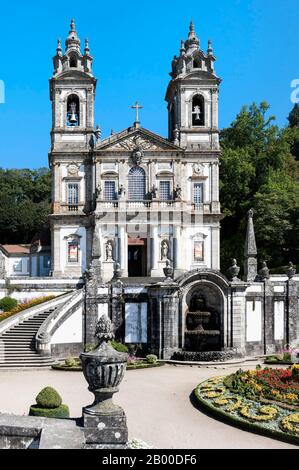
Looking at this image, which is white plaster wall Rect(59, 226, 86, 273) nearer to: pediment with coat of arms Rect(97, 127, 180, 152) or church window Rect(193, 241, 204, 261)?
pediment with coat of arms Rect(97, 127, 180, 152)

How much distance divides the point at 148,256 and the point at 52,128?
1254cm

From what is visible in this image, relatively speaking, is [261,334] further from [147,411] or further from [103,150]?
[103,150]

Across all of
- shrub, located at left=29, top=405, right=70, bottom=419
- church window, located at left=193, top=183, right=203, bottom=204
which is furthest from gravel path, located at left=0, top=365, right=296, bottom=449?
church window, located at left=193, top=183, right=203, bottom=204

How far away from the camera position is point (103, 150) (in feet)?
149

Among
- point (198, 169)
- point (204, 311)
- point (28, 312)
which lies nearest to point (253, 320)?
point (204, 311)

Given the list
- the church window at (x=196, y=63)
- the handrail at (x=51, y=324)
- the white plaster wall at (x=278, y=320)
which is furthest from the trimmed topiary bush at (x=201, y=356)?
the church window at (x=196, y=63)

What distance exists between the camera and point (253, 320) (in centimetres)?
3039

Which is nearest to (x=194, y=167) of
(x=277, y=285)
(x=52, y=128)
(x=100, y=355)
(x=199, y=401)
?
(x=52, y=128)

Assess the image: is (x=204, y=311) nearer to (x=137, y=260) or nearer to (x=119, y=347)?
(x=119, y=347)

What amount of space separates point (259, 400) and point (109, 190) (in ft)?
98.3

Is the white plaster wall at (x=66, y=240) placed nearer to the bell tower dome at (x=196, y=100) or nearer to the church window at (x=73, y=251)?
the church window at (x=73, y=251)

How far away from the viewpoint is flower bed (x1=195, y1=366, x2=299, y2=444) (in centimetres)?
1515

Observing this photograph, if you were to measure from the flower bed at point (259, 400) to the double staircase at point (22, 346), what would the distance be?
883cm

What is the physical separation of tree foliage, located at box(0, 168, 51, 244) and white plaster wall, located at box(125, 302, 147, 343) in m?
39.9
